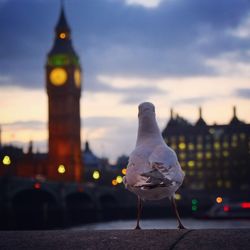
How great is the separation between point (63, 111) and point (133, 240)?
110259 millimetres

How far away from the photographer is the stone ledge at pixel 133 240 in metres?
7.09

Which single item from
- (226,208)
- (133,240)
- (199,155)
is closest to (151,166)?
(133,240)

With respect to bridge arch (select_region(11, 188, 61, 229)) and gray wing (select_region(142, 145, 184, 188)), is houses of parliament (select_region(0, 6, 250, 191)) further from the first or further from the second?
gray wing (select_region(142, 145, 184, 188))

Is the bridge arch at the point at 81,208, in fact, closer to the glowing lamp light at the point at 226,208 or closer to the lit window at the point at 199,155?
the glowing lamp light at the point at 226,208

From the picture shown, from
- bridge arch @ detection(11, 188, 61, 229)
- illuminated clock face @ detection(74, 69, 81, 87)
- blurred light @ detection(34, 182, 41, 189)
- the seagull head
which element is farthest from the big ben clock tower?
the seagull head

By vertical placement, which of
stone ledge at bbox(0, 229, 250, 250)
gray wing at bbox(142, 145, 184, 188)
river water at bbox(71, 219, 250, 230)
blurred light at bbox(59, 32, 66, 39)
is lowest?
river water at bbox(71, 219, 250, 230)

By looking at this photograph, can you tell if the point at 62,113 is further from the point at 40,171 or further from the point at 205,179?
the point at 205,179

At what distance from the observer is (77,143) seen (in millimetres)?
117750

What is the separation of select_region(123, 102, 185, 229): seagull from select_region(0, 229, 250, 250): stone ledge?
0.95 meters

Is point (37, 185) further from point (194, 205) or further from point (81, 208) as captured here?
point (194, 205)

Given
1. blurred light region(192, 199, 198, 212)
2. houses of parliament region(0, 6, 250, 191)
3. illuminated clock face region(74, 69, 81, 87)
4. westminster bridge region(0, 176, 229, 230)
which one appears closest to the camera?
westminster bridge region(0, 176, 229, 230)

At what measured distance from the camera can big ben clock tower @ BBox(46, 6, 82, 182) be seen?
115125 millimetres

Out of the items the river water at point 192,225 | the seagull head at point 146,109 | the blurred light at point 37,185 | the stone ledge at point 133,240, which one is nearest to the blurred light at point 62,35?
the river water at point 192,225

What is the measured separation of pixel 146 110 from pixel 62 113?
4239 inches
